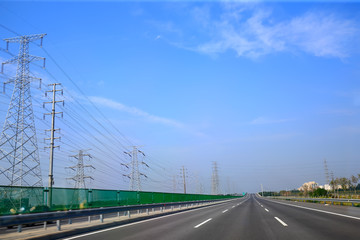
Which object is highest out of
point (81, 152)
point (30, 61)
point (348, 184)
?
point (30, 61)

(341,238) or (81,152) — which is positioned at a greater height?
(81,152)

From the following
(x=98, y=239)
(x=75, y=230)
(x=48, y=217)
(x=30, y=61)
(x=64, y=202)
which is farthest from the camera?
(x=30, y=61)

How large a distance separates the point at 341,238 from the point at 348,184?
7284 centimetres

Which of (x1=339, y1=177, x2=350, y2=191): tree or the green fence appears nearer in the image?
the green fence

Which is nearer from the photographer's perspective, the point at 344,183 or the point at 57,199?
the point at 57,199

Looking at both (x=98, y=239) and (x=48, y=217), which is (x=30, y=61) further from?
(x=98, y=239)

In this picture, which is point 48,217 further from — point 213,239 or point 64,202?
point 213,239

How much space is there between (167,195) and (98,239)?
21.0 metres

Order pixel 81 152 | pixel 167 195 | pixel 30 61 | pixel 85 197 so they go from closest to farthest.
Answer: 1. pixel 85 197
2. pixel 30 61
3. pixel 167 195
4. pixel 81 152

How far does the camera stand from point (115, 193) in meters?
18.8

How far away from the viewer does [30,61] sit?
87.2 feet

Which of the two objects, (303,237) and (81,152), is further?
(81,152)

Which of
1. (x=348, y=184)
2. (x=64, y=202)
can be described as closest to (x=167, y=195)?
(x=64, y=202)

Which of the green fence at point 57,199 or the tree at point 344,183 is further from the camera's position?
the tree at point 344,183
